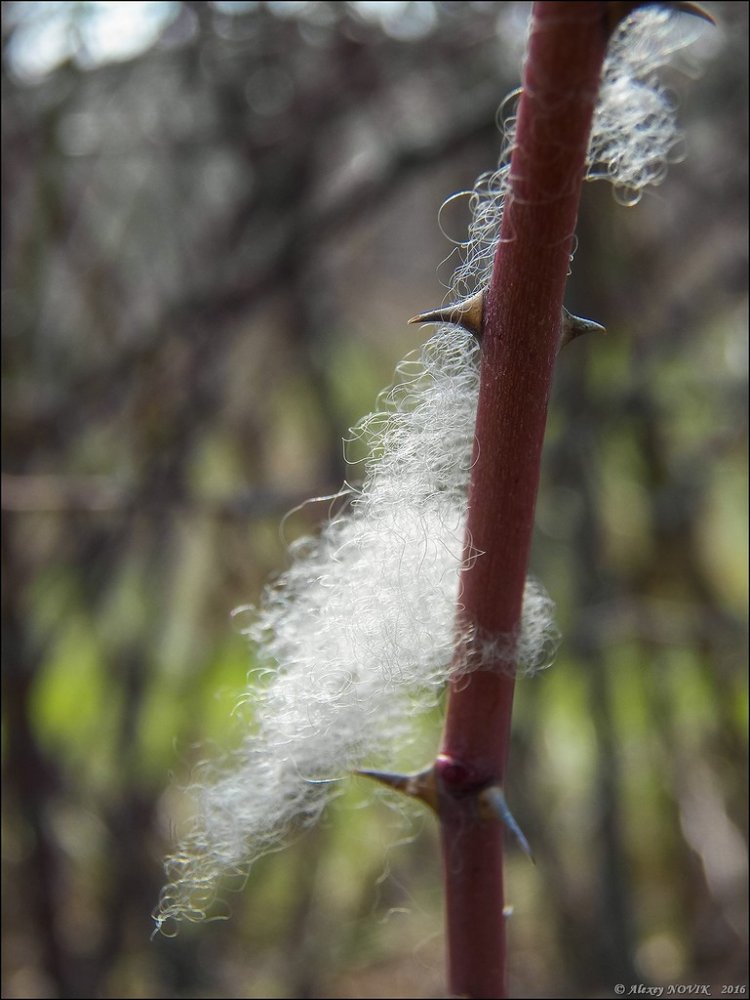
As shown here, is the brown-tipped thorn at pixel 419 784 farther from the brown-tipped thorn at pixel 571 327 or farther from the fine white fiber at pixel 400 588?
the brown-tipped thorn at pixel 571 327

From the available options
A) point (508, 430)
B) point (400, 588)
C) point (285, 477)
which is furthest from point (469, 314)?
point (285, 477)

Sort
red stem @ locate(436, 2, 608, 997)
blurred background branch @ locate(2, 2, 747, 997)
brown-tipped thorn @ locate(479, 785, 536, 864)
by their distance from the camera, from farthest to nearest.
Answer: blurred background branch @ locate(2, 2, 747, 997)
brown-tipped thorn @ locate(479, 785, 536, 864)
red stem @ locate(436, 2, 608, 997)

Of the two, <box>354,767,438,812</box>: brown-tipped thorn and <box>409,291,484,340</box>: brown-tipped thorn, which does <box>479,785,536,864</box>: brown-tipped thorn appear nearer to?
<box>354,767,438,812</box>: brown-tipped thorn

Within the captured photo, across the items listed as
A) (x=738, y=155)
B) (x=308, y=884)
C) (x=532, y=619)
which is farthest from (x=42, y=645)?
(x=738, y=155)

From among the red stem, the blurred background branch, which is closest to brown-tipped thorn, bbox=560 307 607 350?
the red stem

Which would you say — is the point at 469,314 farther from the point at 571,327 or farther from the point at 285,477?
the point at 285,477

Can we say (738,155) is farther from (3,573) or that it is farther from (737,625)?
(3,573)

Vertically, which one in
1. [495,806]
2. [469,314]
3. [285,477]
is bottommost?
[495,806]

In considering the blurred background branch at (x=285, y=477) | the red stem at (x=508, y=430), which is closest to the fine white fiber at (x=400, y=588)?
the red stem at (x=508, y=430)
